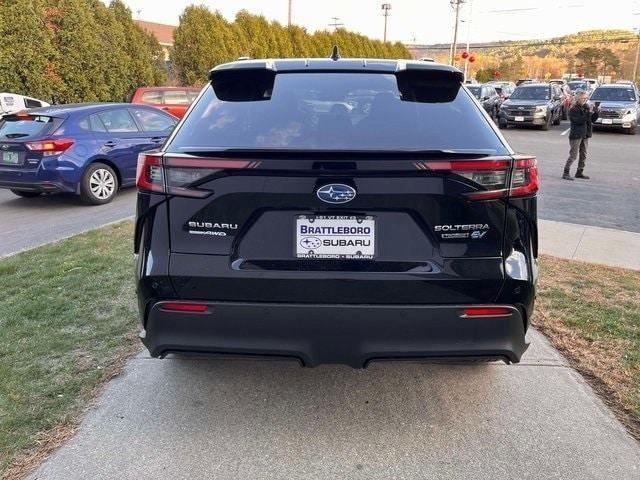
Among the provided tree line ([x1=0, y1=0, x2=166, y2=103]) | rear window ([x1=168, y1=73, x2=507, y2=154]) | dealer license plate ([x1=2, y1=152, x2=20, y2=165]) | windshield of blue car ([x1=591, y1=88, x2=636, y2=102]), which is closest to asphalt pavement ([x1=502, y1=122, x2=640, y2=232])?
windshield of blue car ([x1=591, y1=88, x2=636, y2=102])

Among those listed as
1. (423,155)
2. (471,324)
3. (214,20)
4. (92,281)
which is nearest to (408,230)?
(423,155)

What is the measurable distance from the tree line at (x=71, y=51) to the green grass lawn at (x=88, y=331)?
13312 mm

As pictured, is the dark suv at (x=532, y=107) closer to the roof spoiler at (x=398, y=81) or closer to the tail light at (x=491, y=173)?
the roof spoiler at (x=398, y=81)

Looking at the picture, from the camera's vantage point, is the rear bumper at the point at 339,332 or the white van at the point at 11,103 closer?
the rear bumper at the point at 339,332

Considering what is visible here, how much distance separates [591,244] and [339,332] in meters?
5.09

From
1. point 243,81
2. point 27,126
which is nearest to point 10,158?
point 27,126

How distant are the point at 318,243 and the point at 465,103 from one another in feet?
3.90

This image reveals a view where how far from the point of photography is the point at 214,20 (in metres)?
27.0

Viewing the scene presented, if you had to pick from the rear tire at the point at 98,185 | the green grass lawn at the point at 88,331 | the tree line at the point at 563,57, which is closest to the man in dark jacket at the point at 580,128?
the green grass lawn at the point at 88,331

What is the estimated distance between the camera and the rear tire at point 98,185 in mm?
8977

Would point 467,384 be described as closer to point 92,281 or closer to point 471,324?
point 471,324

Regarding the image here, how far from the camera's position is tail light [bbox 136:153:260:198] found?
8.34ft

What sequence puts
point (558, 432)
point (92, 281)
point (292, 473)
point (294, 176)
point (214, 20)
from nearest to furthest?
point (294, 176) → point (292, 473) → point (558, 432) → point (92, 281) → point (214, 20)

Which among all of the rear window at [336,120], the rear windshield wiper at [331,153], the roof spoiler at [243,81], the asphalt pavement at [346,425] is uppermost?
the roof spoiler at [243,81]
